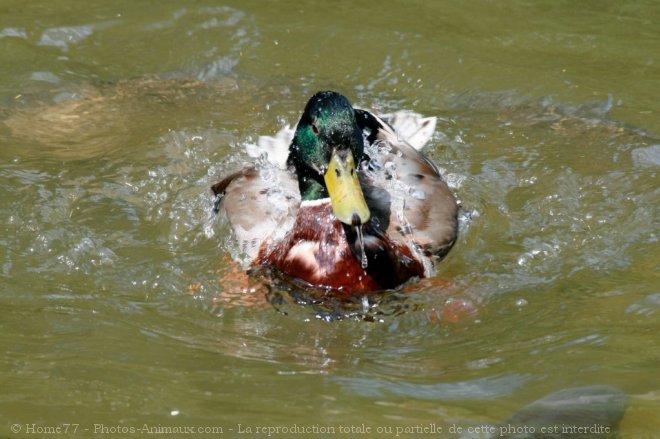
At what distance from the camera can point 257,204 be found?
5.81 m

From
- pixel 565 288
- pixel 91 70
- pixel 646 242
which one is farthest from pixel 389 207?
pixel 91 70

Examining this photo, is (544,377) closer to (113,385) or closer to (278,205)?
(113,385)

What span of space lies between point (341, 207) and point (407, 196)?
0.98 m

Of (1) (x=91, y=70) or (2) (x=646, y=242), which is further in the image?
(1) (x=91, y=70)

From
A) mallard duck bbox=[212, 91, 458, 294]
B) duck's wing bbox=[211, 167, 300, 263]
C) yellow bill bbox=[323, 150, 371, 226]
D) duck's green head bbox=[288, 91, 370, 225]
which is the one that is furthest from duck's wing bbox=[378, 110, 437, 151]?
yellow bill bbox=[323, 150, 371, 226]

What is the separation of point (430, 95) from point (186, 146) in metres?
1.98

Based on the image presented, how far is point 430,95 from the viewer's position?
25.2 ft

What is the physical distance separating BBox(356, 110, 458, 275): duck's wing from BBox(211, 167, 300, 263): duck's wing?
473 mm

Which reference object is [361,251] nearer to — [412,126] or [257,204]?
[257,204]

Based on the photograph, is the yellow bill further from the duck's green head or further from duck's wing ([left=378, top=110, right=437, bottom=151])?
duck's wing ([left=378, top=110, right=437, bottom=151])

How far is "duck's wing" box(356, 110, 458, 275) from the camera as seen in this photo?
5500 mm

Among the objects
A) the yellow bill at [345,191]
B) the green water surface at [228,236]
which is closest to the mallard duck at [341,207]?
the yellow bill at [345,191]

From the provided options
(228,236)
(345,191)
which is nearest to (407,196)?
(345,191)

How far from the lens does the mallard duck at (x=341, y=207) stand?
5090 mm
